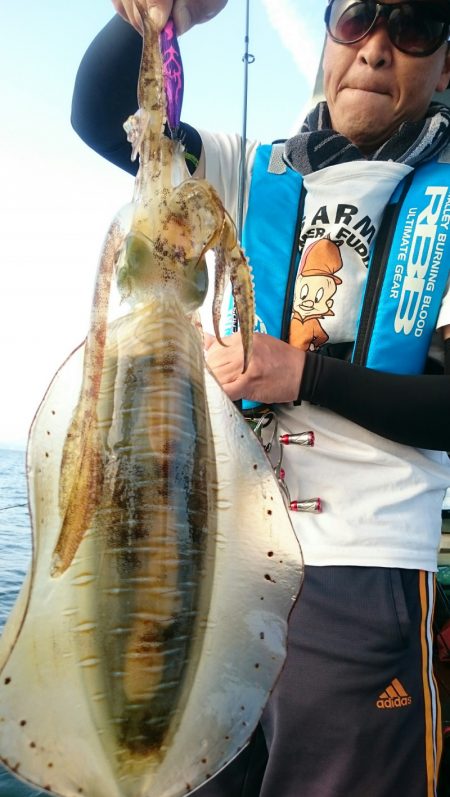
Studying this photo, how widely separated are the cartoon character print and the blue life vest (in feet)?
0.14

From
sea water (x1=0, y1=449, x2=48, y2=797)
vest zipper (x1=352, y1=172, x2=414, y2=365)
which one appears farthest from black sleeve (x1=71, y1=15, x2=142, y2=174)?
sea water (x1=0, y1=449, x2=48, y2=797)

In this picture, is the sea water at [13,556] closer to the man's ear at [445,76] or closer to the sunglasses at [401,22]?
the sunglasses at [401,22]

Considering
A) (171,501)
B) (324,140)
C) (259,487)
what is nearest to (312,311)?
(324,140)

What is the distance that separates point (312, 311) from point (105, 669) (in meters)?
1.50

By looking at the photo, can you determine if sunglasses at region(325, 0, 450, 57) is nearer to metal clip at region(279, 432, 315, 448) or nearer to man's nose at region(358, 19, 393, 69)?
man's nose at region(358, 19, 393, 69)

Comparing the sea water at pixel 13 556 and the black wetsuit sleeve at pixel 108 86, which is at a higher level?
the black wetsuit sleeve at pixel 108 86

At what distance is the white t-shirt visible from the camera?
6.51 feet

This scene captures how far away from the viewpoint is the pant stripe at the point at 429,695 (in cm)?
192

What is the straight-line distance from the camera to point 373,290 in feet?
7.03

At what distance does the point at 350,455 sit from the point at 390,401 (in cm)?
27

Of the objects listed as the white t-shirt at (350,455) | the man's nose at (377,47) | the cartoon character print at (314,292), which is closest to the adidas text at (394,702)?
the white t-shirt at (350,455)

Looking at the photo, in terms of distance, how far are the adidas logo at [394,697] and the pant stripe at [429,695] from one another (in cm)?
8

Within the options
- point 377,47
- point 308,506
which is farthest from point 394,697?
point 377,47

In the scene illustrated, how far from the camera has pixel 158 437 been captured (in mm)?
1003
